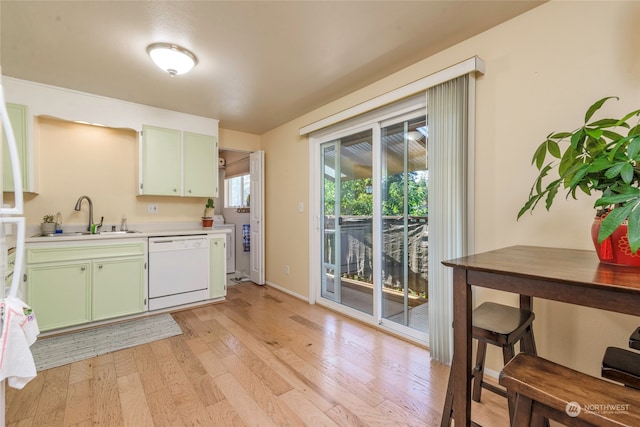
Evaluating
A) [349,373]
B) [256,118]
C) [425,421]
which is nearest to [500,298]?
[425,421]

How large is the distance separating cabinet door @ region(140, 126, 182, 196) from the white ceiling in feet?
1.80

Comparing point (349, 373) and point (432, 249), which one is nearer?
point (349, 373)

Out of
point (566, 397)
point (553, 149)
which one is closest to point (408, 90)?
point (553, 149)

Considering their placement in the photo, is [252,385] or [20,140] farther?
[20,140]

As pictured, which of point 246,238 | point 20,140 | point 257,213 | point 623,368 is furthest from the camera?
point 246,238

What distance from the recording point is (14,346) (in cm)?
113

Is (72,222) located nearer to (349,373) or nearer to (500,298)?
(349,373)

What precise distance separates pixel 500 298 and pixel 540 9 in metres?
1.85

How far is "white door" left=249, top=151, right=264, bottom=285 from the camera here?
4305 millimetres

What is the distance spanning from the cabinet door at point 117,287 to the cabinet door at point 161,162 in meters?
0.90

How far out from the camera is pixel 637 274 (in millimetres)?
954

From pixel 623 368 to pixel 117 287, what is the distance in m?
3.74

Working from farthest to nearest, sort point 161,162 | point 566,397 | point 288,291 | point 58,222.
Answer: point 288,291, point 161,162, point 58,222, point 566,397

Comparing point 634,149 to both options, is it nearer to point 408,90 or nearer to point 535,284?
point 535,284
